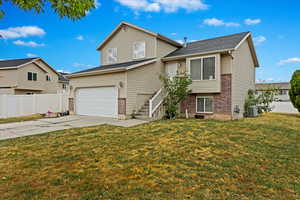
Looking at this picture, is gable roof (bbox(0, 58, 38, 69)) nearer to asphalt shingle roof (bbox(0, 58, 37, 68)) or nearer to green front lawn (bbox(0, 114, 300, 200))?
asphalt shingle roof (bbox(0, 58, 37, 68))

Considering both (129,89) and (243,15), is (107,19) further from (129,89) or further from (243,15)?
(243,15)

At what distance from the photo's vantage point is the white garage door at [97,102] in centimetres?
1221

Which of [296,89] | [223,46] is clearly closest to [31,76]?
[223,46]

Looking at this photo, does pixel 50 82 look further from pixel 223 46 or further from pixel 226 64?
pixel 226 64

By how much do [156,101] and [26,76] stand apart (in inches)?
815

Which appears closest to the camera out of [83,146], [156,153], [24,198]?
[24,198]

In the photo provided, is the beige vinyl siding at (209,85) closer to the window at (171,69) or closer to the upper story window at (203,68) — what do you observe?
the upper story window at (203,68)

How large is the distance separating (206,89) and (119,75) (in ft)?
18.8

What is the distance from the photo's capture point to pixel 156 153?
5195 millimetres

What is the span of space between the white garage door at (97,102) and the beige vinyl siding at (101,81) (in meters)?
0.34

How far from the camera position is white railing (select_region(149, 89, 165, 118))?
11.4 meters

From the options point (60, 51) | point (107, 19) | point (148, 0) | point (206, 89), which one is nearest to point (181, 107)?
point (206, 89)

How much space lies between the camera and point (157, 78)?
13.6m

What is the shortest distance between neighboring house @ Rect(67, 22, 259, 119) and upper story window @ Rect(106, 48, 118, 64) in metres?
0.81
